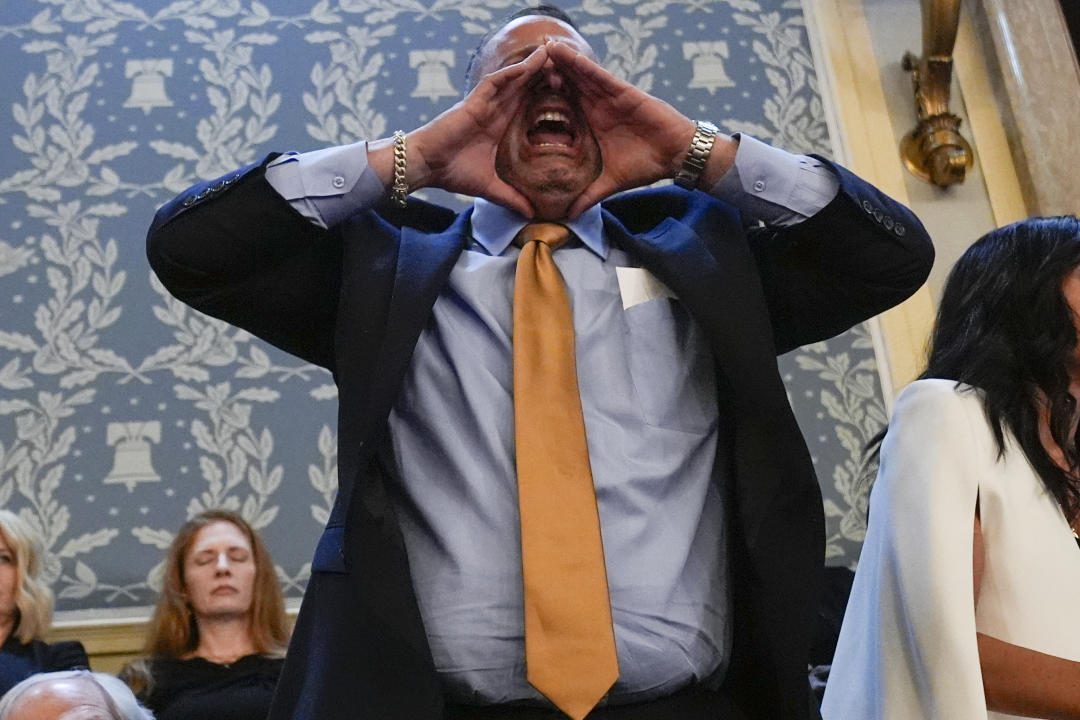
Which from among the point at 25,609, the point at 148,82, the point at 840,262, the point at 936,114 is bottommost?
the point at 25,609

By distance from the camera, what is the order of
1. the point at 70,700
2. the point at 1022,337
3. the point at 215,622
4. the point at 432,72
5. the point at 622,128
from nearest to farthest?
1. the point at 622,128
2. the point at 1022,337
3. the point at 70,700
4. the point at 215,622
5. the point at 432,72

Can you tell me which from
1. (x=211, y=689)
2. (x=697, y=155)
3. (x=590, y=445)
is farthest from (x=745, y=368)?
(x=211, y=689)

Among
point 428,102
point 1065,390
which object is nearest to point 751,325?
point 1065,390

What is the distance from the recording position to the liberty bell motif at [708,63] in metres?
3.24

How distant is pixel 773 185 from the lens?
1.27 meters

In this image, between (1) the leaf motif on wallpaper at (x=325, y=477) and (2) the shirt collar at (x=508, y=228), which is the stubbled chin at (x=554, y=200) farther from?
(1) the leaf motif on wallpaper at (x=325, y=477)

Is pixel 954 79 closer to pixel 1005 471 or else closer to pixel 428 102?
pixel 428 102

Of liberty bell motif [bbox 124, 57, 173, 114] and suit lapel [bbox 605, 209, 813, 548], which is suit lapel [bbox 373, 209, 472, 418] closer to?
suit lapel [bbox 605, 209, 813, 548]

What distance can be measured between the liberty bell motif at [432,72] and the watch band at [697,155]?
1973 millimetres

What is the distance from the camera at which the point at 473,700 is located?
3.46 feet

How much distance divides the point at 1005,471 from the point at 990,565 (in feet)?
0.36

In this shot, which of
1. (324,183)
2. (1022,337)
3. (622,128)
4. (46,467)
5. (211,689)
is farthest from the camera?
(46,467)

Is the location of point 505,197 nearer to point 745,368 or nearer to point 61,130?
point 745,368

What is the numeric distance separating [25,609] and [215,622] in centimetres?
36
